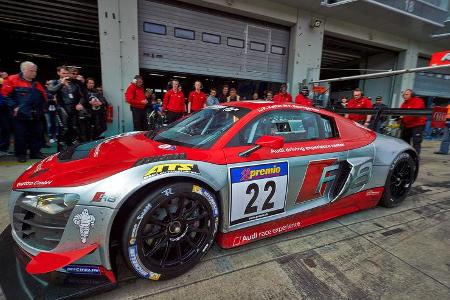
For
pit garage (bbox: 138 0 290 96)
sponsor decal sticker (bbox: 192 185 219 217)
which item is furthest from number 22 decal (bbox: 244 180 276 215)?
pit garage (bbox: 138 0 290 96)

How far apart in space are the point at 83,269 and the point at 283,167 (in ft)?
5.02

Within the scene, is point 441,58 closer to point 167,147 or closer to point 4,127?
point 167,147

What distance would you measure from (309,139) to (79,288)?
6.82 feet

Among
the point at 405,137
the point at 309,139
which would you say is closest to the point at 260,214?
the point at 309,139

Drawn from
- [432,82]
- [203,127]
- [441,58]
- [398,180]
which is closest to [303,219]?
[203,127]

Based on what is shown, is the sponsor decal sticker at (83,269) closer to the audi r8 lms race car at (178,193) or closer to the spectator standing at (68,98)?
the audi r8 lms race car at (178,193)

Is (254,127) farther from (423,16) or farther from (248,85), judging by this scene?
(423,16)

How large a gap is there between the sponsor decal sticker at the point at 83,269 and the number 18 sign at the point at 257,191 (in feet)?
3.04

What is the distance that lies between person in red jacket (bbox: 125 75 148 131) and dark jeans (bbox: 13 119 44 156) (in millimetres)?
1829

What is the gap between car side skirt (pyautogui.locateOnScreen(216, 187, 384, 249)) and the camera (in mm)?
2049

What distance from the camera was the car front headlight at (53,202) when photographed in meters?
1.48

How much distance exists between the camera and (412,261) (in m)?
2.16

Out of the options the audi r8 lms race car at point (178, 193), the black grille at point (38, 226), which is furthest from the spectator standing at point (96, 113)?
the black grille at point (38, 226)

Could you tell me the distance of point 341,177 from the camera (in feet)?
8.47
